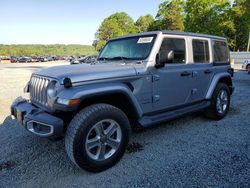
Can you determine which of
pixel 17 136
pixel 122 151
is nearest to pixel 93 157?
pixel 122 151

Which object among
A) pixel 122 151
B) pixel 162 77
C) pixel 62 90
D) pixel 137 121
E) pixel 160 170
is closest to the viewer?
pixel 62 90

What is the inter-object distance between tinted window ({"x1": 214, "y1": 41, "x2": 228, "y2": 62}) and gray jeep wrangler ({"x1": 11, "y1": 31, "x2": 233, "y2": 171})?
0.20 meters

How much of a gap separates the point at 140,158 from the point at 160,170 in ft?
1.48

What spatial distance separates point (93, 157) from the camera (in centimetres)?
330

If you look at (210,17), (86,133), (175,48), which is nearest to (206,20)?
(210,17)

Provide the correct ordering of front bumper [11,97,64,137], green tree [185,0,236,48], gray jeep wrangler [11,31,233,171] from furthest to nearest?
green tree [185,0,236,48] → gray jeep wrangler [11,31,233,171] → front bumper [11,97,64,137]

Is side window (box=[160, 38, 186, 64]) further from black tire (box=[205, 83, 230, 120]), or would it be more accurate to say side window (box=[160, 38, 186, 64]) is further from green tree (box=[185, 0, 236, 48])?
green tree (box=[185, 0, 236, 48])

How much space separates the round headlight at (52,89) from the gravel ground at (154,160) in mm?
1071

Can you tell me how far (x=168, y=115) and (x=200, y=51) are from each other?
1.61 meters

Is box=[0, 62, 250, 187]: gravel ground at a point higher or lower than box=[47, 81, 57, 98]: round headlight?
lower

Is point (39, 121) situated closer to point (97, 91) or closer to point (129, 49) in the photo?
point (97, 91)

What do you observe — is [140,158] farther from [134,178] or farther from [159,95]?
[159,95]

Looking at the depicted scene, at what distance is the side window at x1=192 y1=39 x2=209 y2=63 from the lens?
190 inches

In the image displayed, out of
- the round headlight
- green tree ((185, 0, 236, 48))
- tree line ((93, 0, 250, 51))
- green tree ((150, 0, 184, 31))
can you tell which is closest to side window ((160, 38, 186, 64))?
the round headlight
